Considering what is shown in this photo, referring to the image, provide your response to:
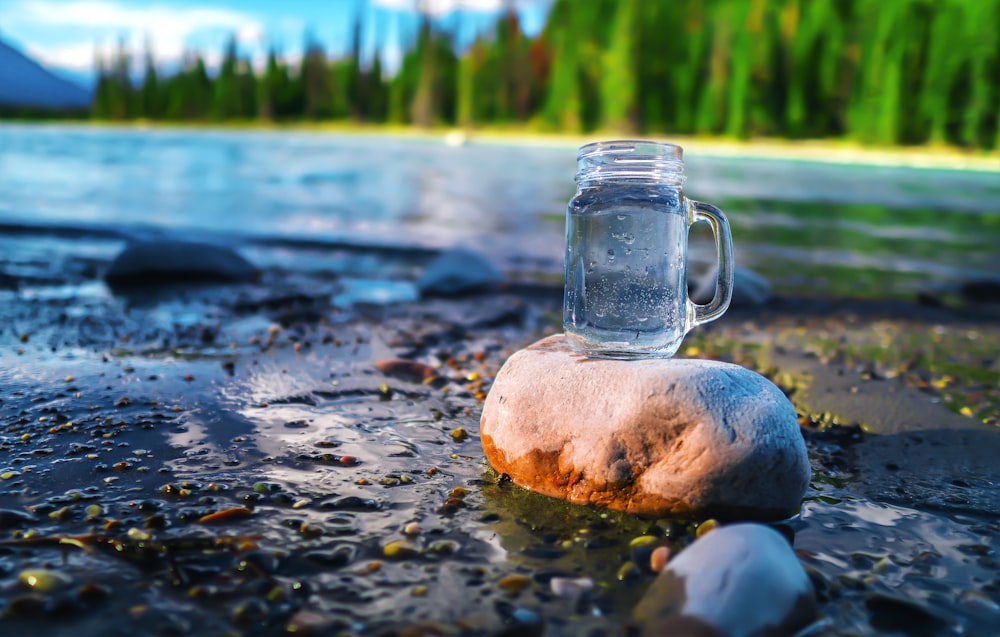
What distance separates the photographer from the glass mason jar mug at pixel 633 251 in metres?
2.73

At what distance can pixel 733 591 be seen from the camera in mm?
1798

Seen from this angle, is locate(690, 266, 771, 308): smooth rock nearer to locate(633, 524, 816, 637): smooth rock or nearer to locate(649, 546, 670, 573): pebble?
locate(649, 546, 670, 573): pebble

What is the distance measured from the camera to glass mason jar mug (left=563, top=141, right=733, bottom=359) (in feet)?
8.97

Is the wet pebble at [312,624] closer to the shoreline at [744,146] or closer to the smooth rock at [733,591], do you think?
the smooth rock at [733,591]

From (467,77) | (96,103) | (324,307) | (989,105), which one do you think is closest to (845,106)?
(989,105)

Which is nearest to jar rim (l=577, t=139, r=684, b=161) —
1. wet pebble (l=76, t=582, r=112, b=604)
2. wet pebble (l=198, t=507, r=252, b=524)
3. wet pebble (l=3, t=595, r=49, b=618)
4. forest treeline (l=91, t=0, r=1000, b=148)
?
wet pebble (l=198, t=507, r=252, b=524)

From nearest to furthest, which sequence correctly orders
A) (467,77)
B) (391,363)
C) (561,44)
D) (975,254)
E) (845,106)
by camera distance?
(391,363), (975,254), (845,106), (561,44), (467,77)

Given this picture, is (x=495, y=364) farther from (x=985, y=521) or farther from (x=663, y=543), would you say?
(x=985, y=521)

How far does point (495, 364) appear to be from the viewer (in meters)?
4.53

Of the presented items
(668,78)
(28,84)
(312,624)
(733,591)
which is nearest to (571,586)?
(733,591)

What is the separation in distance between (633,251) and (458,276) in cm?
475

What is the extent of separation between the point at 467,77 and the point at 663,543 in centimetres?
7085

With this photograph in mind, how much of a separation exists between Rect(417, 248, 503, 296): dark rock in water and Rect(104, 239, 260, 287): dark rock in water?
1.89 metres

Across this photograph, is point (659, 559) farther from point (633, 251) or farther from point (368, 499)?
point (633, 251)
